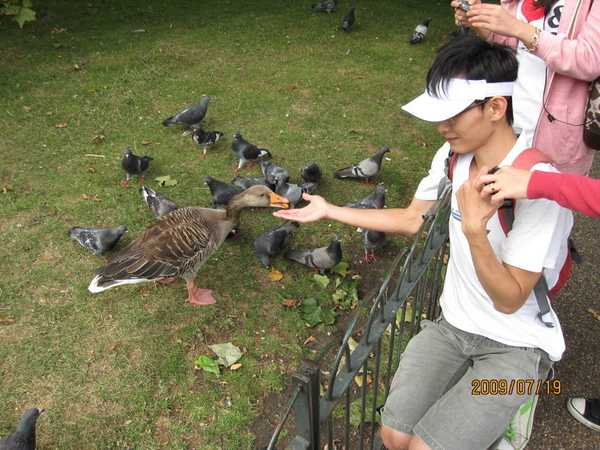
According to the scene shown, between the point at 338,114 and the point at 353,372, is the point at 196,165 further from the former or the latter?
the point at 353,372

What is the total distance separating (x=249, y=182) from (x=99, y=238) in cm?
191

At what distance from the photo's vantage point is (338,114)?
304 inches

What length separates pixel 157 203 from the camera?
524cm

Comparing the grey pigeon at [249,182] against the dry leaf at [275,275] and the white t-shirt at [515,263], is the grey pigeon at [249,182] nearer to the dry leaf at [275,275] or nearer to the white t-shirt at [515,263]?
the dry leaf at [275,275]

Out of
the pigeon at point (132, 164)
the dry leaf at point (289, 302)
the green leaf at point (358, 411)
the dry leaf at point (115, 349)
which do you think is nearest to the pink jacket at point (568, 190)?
the green leaf at point (358, 411)

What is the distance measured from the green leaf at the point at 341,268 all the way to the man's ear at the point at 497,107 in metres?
2.84

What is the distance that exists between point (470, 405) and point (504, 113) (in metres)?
1.36

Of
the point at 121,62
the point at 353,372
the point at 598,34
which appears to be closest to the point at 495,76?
the point at 598,34

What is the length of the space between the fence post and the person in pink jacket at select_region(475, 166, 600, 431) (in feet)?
3.41

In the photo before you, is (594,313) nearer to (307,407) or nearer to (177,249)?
(307,407)

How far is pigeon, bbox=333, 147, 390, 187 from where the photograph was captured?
5.89 metres

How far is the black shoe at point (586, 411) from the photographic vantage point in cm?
317

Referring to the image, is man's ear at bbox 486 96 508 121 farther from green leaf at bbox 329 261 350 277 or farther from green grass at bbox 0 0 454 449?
green leaf at bbox 329 261 350 277

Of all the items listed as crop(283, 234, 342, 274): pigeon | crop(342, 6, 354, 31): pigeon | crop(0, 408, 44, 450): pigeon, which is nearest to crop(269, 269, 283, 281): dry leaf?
crop(283, 234, 342, 274): pigeon
